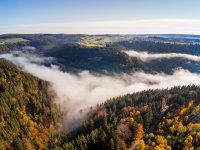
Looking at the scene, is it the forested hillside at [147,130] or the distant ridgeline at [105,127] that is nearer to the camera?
the forested hillside at [147,130]

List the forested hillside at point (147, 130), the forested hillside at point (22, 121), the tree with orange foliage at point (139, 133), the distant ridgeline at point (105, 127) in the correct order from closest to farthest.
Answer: the forested hillside at point (147, 130)
the distant ridgeline at point (105, 127)
the tree with orange foliage at point (139, 133)
the forested hillside at point (22, 121)

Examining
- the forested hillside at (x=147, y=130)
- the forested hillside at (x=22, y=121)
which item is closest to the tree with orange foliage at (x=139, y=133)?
the forested hillside at (x=147, y=130)

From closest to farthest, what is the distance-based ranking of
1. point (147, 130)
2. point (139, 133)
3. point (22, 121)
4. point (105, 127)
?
point (139, 133)
point (105, 127)
point (147, 130)
point (22, 121)

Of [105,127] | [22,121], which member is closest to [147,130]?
[105,127]

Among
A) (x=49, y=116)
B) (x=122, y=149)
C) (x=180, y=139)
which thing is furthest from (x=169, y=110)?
(x=49, y=116)

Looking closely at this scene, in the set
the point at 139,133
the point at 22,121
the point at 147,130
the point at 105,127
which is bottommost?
the point at 147,130

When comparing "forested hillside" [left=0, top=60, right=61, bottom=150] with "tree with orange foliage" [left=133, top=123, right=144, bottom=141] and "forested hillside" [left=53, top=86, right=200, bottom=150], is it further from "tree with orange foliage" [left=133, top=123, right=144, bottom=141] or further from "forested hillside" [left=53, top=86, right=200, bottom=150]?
"tree with orange foliage" [left=133, top=123, right=144, bottom=141]

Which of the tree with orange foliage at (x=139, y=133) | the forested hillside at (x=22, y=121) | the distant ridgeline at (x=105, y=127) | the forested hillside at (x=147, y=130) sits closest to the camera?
the forested hillside at (x=147, y=130)

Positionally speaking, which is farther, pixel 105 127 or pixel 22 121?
pixel 22 121

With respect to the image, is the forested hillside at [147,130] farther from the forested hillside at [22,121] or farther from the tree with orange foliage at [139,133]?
the forested hillside at [22,121]

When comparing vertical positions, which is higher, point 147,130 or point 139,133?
point 139,133

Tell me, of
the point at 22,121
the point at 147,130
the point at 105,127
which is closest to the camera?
the point at 105,127

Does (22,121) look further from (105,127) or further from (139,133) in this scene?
(139,133)

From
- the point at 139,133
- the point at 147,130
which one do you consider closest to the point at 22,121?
the point at 139,133
